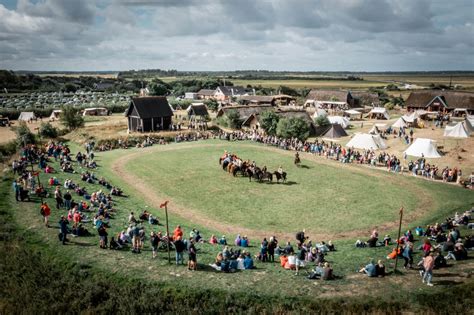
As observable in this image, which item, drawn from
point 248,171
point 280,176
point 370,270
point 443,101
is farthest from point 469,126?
point 370,270

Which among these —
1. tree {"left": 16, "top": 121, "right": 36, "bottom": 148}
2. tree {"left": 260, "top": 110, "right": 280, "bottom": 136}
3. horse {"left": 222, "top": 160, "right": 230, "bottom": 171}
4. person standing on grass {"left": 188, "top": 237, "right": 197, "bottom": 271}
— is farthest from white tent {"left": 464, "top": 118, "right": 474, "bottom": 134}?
tree {"left": 16, "top": 121, "right": 36, "bottom": 148}

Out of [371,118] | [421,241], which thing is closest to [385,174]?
[421,241]

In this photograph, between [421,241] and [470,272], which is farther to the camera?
[421,241]

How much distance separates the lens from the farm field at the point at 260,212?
506 inches

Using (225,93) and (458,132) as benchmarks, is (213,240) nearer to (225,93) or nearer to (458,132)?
(458,132)

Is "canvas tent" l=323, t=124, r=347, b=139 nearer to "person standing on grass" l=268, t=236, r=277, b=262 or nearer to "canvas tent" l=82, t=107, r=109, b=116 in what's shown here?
"person standing on grass" l=268, t=236, r=277, b=262

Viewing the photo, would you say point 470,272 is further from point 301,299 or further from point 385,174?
point 385,174

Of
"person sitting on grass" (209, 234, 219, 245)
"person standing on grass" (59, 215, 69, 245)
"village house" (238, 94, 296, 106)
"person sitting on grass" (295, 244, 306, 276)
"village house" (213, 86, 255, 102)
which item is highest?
"village house" (213, 86, 255, 102)

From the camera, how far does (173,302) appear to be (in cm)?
1177

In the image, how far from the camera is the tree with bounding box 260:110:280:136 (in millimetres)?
42997

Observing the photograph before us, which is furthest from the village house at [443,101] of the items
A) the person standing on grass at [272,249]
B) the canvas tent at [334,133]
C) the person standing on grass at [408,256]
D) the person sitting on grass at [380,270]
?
the person standing on grass at [272,249]

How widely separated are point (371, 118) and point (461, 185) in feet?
128

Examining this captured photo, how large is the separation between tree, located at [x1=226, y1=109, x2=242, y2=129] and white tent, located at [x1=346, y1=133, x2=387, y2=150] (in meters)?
17.8

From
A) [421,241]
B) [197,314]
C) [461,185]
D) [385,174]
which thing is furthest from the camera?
[385,174]
